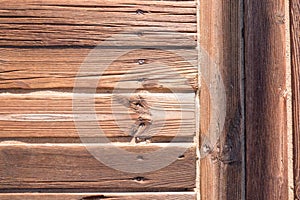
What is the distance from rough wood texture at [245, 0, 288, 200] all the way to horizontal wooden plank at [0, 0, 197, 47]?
0.50 ft

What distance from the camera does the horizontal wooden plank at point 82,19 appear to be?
1.13 metres

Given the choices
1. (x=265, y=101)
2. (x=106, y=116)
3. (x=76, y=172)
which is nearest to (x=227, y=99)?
(x=265, y=101)

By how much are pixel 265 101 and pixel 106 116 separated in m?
0.37

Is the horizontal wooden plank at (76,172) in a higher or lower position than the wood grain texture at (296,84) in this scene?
lower

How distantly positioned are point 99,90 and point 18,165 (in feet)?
0.82

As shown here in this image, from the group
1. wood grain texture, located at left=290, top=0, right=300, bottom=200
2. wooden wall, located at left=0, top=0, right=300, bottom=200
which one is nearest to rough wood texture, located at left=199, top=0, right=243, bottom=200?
wooden wall, located at left=0, top=0, right=300, bottom=200

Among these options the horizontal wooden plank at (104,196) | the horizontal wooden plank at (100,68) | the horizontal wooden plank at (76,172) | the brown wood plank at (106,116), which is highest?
the horizontal wooden plank at (100,68)

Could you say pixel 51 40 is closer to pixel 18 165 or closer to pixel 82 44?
pixel 82 44

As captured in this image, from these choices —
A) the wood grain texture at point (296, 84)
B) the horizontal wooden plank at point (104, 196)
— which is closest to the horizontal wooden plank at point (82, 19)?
the wood grain texture at point (296, 84)

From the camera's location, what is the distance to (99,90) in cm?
114

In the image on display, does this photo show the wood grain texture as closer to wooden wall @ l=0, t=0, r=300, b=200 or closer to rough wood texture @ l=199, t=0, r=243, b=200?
wooden wall @ l=0, t=0, r=300, b=200

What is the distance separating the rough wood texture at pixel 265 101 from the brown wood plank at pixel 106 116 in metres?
0.15

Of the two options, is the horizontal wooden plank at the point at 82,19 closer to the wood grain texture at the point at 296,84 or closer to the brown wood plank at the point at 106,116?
the brown wood plank at the point at 106,116

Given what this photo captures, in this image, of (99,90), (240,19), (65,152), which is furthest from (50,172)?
(240,19)
